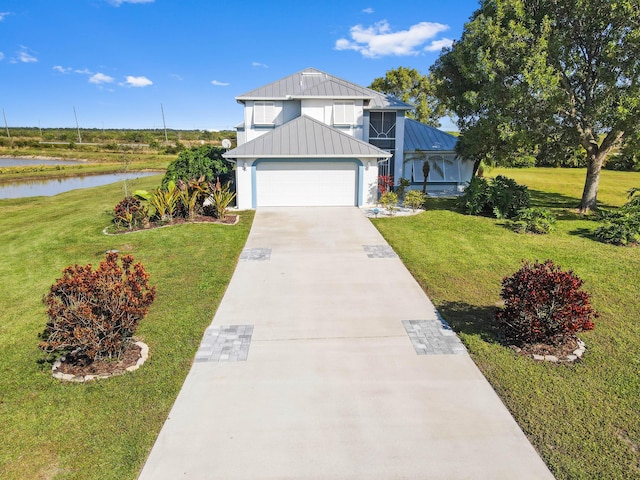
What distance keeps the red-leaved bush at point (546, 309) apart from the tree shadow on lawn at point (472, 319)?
1.71 ft

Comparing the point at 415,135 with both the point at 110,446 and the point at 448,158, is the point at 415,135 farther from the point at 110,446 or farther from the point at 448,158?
the point at 110,446

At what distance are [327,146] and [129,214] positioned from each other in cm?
895

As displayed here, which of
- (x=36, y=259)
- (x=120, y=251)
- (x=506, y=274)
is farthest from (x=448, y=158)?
(x=36, y=259)

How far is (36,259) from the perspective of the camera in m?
12.0

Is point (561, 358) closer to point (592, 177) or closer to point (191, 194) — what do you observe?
point (592, 177)

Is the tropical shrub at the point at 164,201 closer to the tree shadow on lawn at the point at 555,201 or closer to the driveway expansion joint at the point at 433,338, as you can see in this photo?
the driveway expansion joint at the point at 433,338

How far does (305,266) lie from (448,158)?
17750 millimetres

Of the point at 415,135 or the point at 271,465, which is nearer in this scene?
the point at 271,465

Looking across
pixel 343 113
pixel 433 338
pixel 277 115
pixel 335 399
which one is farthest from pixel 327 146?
pixel 335 399

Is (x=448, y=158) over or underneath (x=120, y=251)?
over

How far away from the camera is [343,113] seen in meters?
21.9

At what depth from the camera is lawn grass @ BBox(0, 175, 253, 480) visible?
4664mm

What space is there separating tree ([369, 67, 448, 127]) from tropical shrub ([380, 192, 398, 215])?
85.0ft

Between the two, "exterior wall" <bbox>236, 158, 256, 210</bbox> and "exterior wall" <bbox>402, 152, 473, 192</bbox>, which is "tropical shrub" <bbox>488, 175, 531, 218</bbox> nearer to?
"exterior wall" <bbox>402, 152, 473, 192</bbox>
